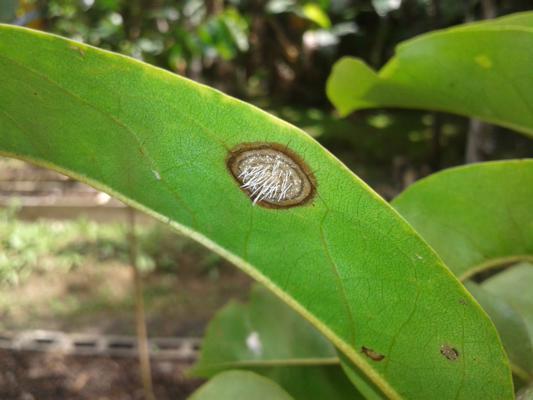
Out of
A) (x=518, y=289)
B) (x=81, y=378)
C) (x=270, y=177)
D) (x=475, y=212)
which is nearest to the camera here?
(x=270, y=177)

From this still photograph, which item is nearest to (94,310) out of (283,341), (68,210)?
(68,210)

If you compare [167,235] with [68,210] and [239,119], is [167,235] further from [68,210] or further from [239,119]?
[239,119]

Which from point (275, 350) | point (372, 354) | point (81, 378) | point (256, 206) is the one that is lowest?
point (81, 378)

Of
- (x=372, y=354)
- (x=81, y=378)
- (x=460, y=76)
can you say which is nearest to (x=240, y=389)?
(x=372, y=354)

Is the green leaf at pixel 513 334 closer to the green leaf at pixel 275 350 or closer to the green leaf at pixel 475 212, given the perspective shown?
the green leaf at pixel 475 212

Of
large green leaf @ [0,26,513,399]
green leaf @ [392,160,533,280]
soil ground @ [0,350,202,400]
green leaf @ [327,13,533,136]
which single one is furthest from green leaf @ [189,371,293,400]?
soil ground @ [0,350,202,400]

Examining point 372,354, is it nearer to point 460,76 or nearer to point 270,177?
point 270,177

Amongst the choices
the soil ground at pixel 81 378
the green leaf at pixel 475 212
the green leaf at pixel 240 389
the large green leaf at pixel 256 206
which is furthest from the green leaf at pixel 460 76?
the soil ground at pixel 81 378
